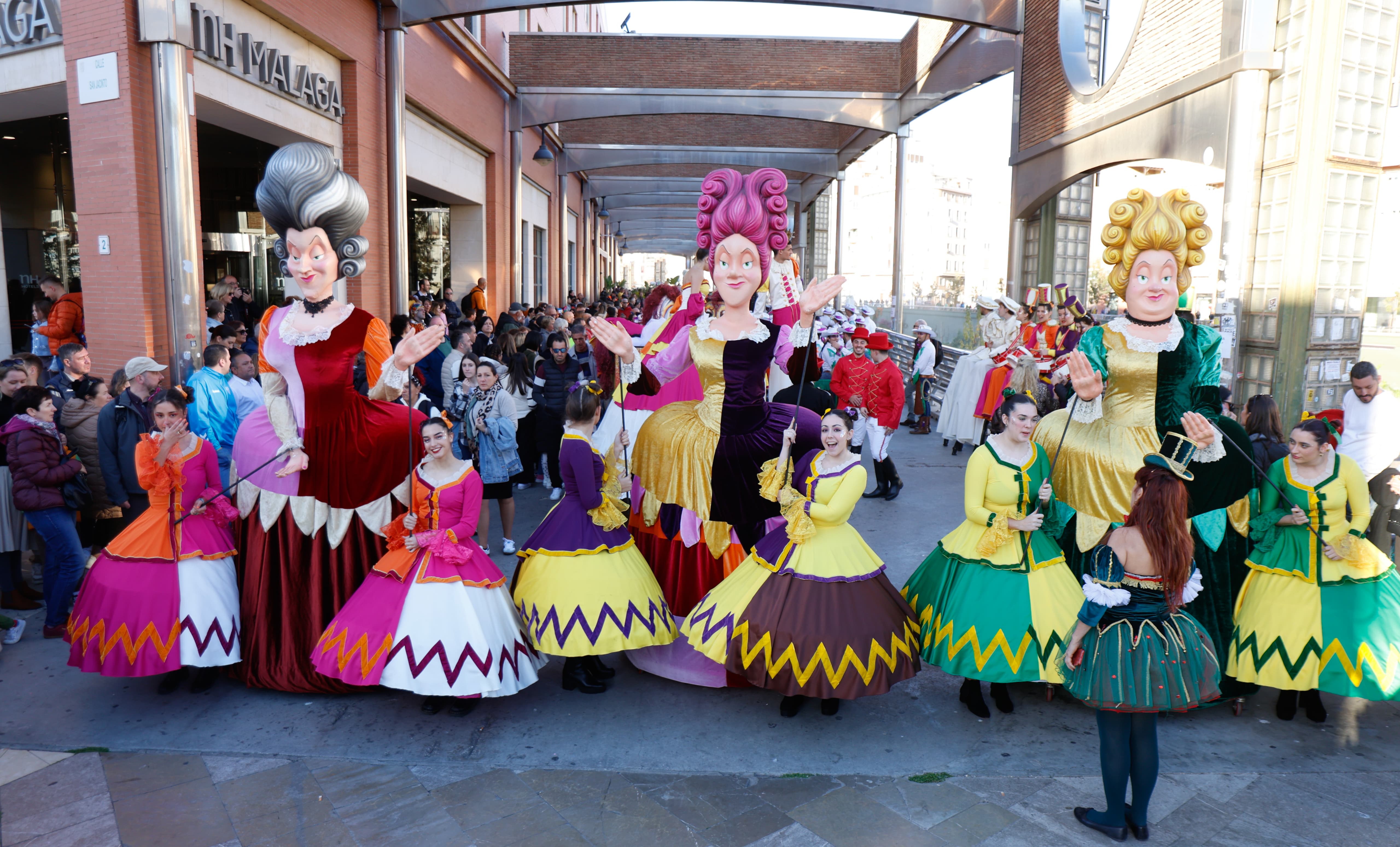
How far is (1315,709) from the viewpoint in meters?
4.28

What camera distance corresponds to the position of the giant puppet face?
4.50m

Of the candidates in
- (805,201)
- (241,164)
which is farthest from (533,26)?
(805,201)

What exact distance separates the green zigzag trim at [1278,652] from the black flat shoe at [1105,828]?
1318 mm

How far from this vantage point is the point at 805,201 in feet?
105

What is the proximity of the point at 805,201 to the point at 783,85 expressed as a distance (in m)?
13.6

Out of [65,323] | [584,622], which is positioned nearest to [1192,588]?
[584,622]

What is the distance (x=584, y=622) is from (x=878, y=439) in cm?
498

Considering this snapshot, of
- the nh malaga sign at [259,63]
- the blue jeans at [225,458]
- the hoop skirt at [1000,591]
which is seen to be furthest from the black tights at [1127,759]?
the nh malaga sign at [259,63]

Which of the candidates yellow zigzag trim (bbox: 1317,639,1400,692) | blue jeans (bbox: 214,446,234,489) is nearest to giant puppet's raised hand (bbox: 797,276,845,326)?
yellow zigzag trim (bbox: 1317,639,1400,692)

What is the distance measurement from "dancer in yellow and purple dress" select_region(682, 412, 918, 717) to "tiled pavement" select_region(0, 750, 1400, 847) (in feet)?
A: 1.48

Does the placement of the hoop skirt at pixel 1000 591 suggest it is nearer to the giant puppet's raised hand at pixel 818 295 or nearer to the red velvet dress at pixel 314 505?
the giant puppet's raised hand at pixel 818 295

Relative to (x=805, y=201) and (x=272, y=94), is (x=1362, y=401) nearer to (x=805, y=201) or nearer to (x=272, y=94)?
(x=272, y=94)

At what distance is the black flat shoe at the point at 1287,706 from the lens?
14.1 feet

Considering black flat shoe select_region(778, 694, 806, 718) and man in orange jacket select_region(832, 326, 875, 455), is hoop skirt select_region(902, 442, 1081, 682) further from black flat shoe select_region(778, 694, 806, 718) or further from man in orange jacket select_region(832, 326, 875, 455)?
man in orange jacket select_region(832, 326, 875, 455)
